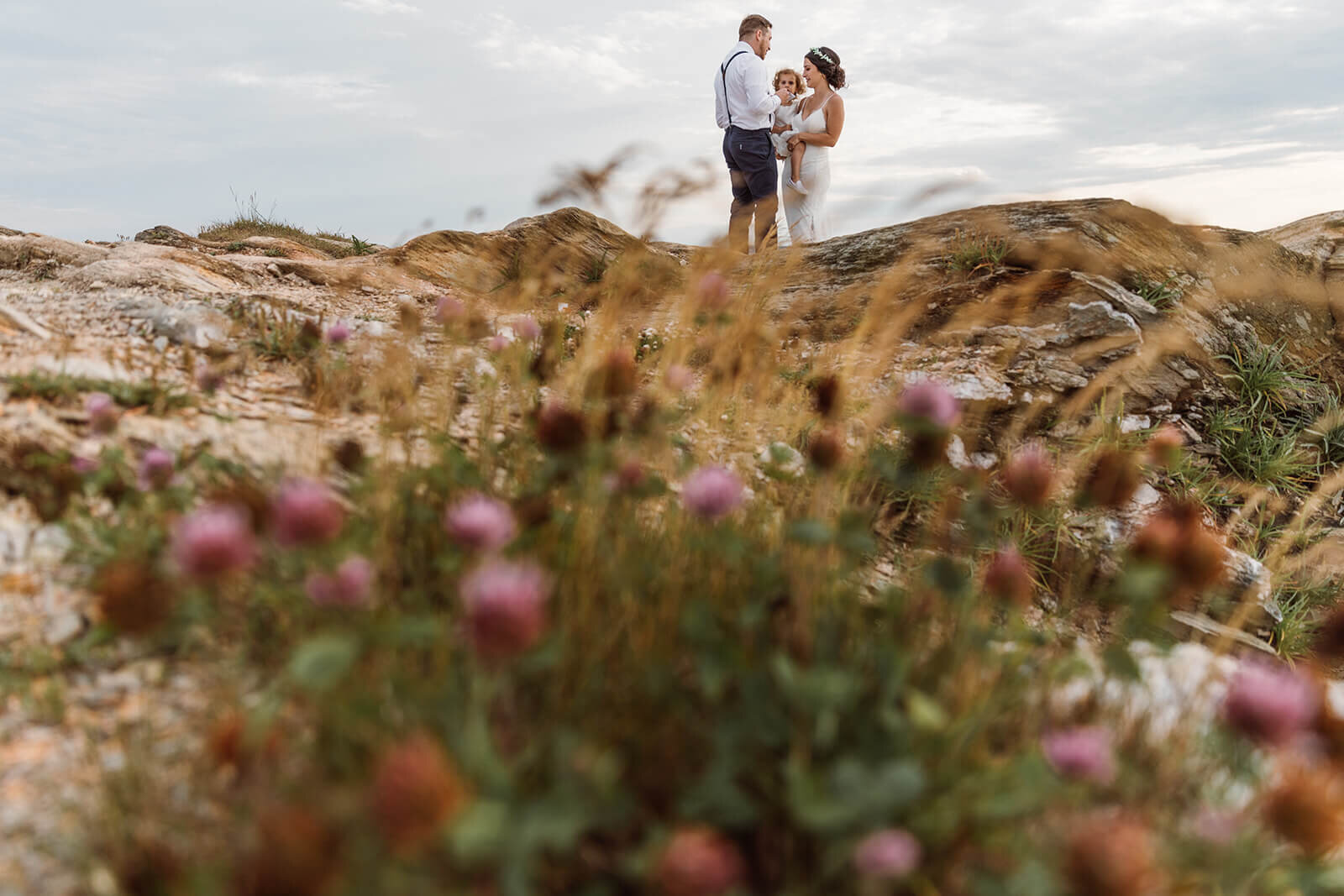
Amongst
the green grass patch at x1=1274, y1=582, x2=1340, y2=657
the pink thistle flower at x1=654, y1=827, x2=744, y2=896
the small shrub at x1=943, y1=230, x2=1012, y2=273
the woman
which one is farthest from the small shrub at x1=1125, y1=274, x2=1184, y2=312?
the pink thistle flower at x1=654, y1=827, x2=744, y2=896

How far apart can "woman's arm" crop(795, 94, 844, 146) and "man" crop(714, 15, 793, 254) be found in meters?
0.53

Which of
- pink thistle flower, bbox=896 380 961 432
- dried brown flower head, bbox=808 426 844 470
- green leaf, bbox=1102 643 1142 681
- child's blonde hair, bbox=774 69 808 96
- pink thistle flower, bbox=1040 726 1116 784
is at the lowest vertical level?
pink thistle flower, bbox=1040 726 1116 784

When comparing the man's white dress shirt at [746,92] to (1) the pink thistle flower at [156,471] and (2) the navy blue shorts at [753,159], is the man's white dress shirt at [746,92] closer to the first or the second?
(2) the navy blue shorts at [753,159]

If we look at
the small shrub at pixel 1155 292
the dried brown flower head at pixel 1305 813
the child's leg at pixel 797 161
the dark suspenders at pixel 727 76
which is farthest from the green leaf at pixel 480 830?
the child's leg at pixel 797 161

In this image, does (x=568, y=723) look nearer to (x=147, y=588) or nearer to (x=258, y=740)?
(x=258, y=740)

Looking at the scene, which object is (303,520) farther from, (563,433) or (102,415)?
(102,415)

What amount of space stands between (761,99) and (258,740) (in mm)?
8259

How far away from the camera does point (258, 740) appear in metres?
1.18

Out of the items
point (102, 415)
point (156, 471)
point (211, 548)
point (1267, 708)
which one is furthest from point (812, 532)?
point (102, 415)

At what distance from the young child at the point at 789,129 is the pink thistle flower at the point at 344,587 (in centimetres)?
826

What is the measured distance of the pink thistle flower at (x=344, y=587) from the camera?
1248 millimetres

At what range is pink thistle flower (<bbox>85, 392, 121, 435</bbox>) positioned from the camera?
2.49m

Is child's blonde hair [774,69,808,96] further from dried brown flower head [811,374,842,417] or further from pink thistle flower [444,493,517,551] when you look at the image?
pink thistle flower [444,493,517,551]

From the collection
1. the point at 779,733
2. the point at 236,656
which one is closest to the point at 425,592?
the point at 236,656
